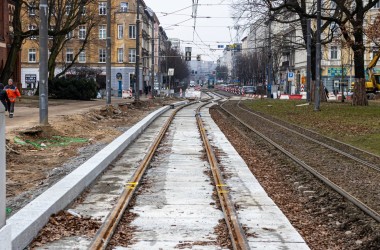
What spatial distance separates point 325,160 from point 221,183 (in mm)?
4367

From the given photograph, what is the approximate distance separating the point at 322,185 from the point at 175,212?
3.55m

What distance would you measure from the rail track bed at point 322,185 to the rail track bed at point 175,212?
37 cm

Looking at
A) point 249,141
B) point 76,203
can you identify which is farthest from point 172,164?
point 249,141

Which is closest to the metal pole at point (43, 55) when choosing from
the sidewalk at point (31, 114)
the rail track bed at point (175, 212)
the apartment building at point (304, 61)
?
the sidewalk at point (31, 114)

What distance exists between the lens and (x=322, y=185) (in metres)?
10.6

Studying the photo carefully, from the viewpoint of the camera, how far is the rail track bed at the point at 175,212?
6.71 m

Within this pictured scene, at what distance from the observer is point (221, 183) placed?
10.7 metres

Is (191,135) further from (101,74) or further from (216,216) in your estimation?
(101,74)

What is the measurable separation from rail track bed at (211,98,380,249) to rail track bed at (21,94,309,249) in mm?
374

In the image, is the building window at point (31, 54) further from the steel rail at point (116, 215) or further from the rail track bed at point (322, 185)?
the steel rail at point (116, 215)

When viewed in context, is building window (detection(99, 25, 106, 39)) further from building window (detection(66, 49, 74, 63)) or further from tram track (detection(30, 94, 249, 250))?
tram track (detection(30, 94, 249, 250))

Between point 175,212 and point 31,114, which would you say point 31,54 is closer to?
point 31,114

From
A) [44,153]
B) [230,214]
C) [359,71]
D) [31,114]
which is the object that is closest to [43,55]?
[44,153]

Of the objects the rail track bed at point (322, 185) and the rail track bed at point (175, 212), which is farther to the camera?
→ the rail track bed at point (322, 185)
